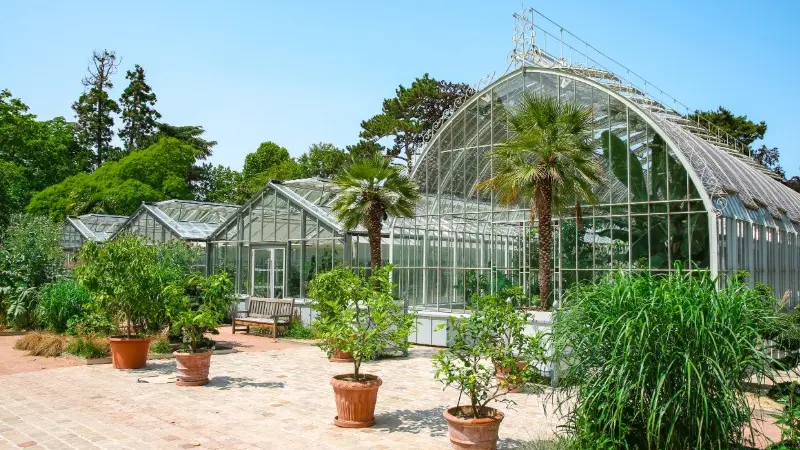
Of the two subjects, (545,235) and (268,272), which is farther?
(268,272)

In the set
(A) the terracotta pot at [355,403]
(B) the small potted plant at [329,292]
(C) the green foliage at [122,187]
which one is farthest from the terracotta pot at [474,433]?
(C) the green foliage at [122,187]

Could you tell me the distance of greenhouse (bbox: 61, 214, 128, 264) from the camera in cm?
2727

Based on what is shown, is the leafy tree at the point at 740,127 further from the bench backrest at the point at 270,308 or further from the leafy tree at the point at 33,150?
the leafy tree at the point at 33,150

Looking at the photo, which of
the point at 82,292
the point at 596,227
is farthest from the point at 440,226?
the point at 82,292

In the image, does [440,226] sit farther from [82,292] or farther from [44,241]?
[44,241]

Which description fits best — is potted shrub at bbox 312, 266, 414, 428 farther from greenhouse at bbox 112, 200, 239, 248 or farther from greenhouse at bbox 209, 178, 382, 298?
greenhouse at bbox 112, 200, 239, 248

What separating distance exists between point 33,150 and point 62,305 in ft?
79.9

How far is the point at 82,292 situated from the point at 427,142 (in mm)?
9424

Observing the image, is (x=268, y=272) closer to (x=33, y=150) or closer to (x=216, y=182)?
(x=33, y=150)

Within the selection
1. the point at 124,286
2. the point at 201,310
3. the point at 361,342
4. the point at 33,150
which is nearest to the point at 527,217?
the point at 201,310

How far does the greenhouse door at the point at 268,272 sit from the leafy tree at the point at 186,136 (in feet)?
87.6

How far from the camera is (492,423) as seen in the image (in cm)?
614

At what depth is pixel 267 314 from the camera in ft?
57.0

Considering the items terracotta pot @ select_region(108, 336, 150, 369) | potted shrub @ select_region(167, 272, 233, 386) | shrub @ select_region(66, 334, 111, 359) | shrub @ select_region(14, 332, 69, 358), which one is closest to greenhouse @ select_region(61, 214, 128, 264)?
shrub @ select_region(14, 332, 69, 358)
